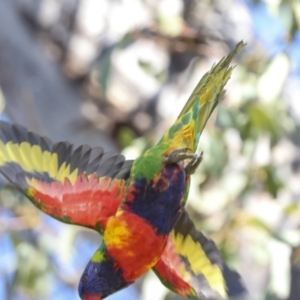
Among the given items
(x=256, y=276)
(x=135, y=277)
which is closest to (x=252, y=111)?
(x=256, y=276)

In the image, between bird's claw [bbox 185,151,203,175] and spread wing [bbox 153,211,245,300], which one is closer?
bird's claw [bbox 185,151,203,175]

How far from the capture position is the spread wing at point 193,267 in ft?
2.83

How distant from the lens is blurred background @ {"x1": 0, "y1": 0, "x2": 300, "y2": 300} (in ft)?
4.99

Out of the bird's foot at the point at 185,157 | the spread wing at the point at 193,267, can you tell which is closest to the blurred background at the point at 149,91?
the spread wing at the point at 193,267

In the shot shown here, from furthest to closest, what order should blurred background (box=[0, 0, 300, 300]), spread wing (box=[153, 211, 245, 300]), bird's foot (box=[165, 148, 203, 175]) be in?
blurred background (box=[0, 0, 300, 300])
spread wing (box=[153, 211, 245, 300])
bird's foot (box=[165, 148, 203, 175])

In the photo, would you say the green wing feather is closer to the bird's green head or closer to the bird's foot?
the bird's foot

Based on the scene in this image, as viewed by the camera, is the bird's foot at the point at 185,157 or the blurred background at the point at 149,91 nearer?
the bird's foot at the point at 185,157

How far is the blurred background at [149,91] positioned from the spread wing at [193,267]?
54cm

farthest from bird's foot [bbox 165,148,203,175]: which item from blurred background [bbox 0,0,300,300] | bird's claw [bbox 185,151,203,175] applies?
blurred background [bbox 0,0,300,300]

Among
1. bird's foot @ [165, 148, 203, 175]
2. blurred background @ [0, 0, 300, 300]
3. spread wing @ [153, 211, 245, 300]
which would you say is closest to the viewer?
bird's foot @ [165, 148, 203, 175]

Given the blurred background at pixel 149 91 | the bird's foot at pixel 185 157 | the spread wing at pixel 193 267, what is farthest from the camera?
the blurred background at pixel 149 91

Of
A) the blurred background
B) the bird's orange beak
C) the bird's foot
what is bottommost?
the blurred background

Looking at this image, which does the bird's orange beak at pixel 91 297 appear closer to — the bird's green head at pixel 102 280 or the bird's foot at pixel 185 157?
the bird's green head at pixel 102 280

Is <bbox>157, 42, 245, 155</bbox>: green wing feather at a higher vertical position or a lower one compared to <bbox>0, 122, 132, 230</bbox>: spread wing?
higher
